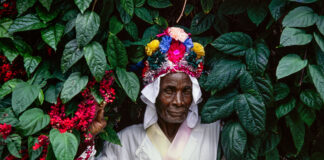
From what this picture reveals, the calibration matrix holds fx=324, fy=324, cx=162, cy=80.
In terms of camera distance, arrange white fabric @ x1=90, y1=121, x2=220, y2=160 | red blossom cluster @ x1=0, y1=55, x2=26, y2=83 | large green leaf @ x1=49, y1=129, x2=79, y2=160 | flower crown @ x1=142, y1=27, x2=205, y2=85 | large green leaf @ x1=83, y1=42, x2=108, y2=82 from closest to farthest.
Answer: large green leaf @ x1=49, y1=129, x2=79, y2=160, large green leaf @ x1=83, y1=42, x2=108, y2=82, red blossom cluster @ x1=0, y1=55, x2=26, y2=83, flower crown @ x1=142, y1=27, x2=205, y2=85, white fabric @ x1=90, y1=121, x2=220, y2=160

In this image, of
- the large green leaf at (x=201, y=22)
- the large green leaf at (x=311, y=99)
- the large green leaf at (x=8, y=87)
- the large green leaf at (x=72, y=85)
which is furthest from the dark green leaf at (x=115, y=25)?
the large green leaf at (x=311, y=99)

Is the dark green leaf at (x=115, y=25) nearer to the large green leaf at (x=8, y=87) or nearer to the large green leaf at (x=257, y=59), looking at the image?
the large green leaf at (x=8, y=87)

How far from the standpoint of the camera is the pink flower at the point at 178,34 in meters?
1.88

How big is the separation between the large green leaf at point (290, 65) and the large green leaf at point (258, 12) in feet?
1.08

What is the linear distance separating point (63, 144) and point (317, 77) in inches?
48.0

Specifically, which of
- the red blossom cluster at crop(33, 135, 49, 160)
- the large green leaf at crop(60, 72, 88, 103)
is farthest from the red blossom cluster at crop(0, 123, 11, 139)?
the large green leaf at crop(60, 72, 88, 103)

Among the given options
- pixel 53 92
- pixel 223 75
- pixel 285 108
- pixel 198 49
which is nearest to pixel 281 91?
pixel 285 108

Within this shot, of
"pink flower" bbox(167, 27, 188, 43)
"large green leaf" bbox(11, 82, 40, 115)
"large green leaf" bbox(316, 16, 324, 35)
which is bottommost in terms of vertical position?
"large green leaf" bbox(11, 82, 40, 115)

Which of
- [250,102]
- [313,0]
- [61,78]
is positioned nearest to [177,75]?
[250,102]

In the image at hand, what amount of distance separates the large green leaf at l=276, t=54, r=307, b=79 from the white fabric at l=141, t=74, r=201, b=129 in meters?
0.56

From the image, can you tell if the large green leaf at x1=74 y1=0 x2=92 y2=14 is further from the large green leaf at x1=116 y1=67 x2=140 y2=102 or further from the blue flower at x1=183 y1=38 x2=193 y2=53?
the blue flower at x1=183 y1=38 x2=193 y2=53

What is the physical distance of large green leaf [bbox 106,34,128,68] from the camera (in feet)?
5.48

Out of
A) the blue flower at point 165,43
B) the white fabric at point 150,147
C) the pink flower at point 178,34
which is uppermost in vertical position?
the pink flower at point 178,34

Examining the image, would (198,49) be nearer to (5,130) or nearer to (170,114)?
(170,114)
